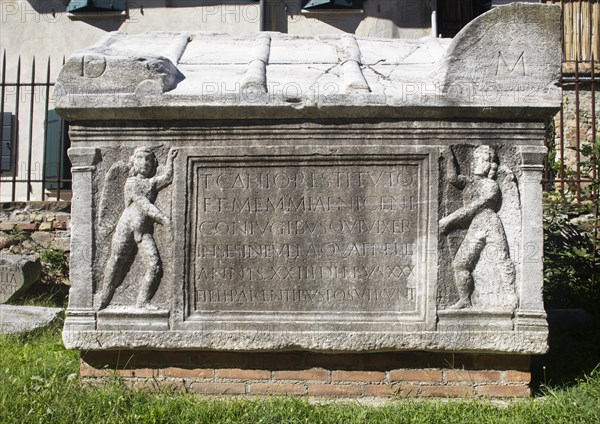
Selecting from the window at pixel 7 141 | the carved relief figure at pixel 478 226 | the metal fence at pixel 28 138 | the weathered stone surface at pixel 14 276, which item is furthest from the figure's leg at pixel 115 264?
the window at pixel 7 141

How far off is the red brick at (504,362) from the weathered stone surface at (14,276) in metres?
4.27

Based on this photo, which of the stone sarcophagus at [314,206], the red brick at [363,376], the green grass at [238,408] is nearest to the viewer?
the green grass at [238,408]

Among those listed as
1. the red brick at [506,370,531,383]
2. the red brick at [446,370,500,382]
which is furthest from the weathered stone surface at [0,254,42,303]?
→ the red brick at [506,370,531,383]

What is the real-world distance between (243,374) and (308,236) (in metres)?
0.87

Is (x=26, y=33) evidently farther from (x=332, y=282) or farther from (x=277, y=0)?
(x=332, y=282)

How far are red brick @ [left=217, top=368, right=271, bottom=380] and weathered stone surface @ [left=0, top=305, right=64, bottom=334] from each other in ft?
6.06

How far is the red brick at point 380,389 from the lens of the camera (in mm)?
3666

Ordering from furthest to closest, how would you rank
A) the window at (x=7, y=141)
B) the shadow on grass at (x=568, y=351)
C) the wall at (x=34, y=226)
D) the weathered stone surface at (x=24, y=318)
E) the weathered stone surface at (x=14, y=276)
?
1. the window at (x=7, y=141)
2. the wall at (x=34, y=226)
3. the weathered stone surface at (x=14, y=276)
4. the weathered stone surface at (x=24, y=318)
5. the shadow on grass at (x=568, y=351)

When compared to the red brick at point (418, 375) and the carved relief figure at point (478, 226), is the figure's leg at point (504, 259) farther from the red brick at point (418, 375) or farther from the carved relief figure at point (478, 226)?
the red brick at point (418, 375)

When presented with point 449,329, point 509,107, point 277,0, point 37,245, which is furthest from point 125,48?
point 277,0

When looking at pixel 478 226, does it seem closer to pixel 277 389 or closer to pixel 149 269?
pixel 277 389

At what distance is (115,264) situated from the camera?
12.0ft

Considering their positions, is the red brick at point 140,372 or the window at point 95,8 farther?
the window at point 95,8

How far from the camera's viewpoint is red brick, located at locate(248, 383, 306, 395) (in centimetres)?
368
